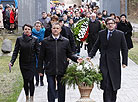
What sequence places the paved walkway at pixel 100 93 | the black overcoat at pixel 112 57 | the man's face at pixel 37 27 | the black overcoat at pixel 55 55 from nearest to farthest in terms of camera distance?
the black overcoat at pixel 55 55 < the black overcoat at pixel 112 57 < the paved walkway at pixel 100 93 < the man's face at pixel 37 27

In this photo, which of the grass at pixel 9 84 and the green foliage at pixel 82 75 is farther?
the grass at pixel 9 84

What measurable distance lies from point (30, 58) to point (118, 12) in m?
20.5

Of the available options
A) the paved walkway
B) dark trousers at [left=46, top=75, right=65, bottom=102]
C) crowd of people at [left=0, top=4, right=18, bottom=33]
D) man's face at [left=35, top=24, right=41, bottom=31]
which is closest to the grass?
the paved walkway

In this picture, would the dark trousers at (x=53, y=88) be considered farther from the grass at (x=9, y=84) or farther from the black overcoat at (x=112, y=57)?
the grass at (x=9, y=84)

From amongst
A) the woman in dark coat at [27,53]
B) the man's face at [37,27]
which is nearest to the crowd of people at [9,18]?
the man's face at [37,27]

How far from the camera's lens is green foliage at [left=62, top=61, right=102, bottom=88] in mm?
8523

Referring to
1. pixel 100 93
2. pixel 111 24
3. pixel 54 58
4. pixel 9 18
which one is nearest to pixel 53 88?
pixel 54 58

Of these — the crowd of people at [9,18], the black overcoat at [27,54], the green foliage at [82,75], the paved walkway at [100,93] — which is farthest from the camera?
the crowd of people at [9,18]

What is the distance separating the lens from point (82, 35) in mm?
18219

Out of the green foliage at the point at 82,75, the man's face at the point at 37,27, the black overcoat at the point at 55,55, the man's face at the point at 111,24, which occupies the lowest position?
the green foliage at the point at 82,75

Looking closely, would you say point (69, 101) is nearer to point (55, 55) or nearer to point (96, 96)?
point (96, 96)

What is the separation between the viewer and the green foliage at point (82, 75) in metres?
8.52

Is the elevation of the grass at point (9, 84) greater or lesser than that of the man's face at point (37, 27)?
lesser

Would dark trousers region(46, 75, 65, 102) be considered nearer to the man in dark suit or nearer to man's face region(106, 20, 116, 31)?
the man in dark suit
